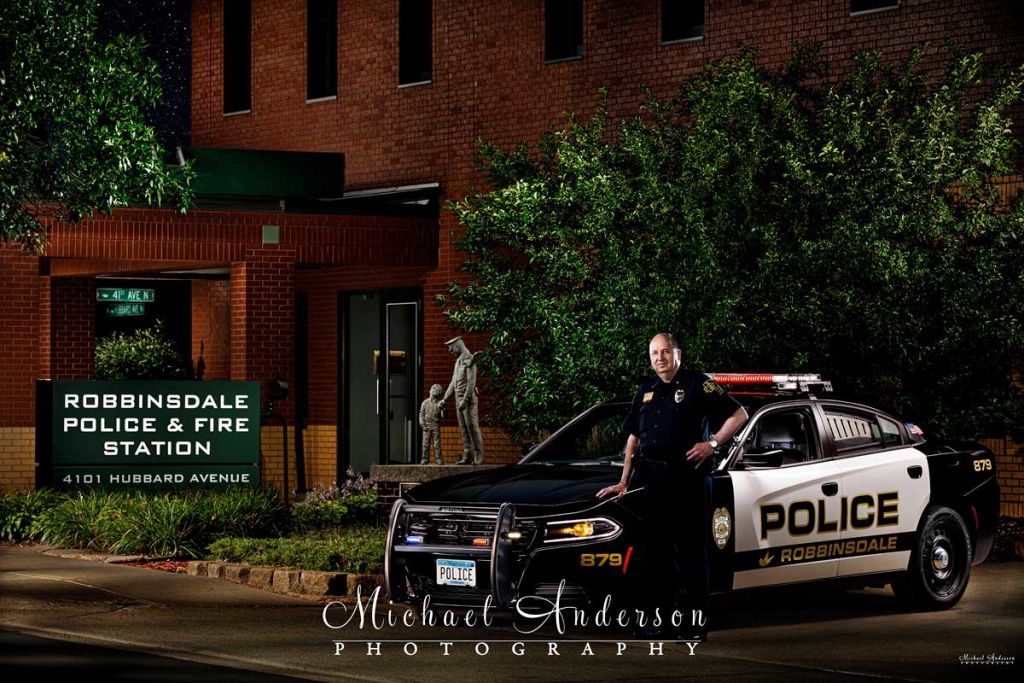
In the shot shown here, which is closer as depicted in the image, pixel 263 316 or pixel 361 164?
pixel 263 316

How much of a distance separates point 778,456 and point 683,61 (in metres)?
12.1

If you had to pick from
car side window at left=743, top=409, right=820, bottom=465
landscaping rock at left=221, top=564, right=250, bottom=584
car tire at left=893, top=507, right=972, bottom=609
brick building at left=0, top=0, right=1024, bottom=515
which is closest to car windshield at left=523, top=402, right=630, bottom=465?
car side window at left=743, top=409, right=820, bottom=465

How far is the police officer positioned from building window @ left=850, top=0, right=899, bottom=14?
429 inches

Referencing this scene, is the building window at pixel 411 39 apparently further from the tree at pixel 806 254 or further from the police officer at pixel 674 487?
the police officer at pixel 674 487

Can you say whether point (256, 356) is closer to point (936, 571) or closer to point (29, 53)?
point (29, 53)

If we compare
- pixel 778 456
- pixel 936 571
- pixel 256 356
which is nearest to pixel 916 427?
pixel 936 571

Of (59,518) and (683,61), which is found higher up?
(683,61)

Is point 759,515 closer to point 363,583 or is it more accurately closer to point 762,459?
point 762,459

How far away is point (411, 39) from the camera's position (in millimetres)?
27344

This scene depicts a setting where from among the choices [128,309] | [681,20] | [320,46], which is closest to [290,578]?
[681,20]

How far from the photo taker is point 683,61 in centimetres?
2336

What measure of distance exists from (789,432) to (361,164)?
15.8m

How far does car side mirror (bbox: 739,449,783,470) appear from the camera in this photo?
39.3 ft

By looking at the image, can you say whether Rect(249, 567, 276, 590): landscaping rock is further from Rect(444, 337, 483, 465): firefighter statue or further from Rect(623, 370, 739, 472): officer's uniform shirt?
Rect(444, 337, 483, 465): firefighter statue
